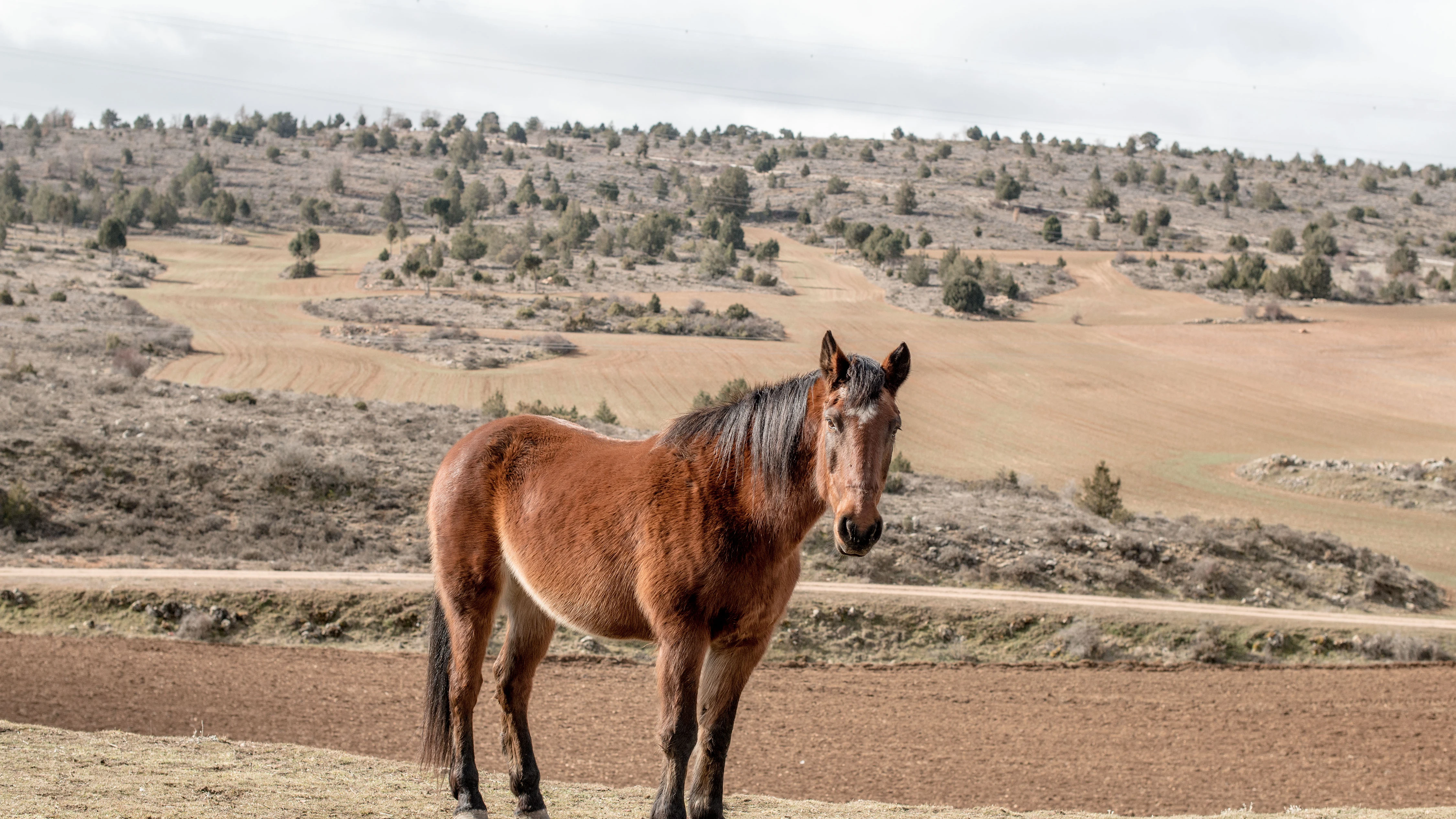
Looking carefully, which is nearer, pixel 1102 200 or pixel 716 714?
pixel 716 714

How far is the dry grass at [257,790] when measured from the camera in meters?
7.01

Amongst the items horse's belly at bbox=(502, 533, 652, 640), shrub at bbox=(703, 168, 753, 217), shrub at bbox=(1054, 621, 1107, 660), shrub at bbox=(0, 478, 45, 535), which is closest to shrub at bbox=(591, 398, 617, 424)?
shrub at bbox=(0, 478, 45, 535)

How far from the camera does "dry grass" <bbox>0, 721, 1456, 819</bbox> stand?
23.0ft

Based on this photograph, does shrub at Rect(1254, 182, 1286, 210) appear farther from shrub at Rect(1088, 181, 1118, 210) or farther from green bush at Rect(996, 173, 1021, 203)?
green bush at Rect(996, 173, 1021, 203)

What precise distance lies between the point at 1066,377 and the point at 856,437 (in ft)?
180

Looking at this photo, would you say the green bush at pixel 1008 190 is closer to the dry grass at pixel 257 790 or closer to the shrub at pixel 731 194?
the shrub at pixel 731 194

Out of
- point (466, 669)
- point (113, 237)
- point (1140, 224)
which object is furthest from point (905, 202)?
point (466, 669)

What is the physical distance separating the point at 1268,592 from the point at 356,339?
45.9 metres

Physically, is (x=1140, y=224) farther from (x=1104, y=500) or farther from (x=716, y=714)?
(x=716, y=714)

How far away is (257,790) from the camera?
7680 millimetres

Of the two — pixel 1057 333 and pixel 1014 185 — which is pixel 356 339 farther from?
pixel 1014 185

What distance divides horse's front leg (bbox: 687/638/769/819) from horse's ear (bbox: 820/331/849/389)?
1551mm

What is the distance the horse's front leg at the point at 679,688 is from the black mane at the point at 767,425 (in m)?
0.94

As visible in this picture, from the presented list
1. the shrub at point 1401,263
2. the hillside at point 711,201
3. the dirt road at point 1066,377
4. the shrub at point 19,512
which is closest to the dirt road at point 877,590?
the shrub at point 19,512
